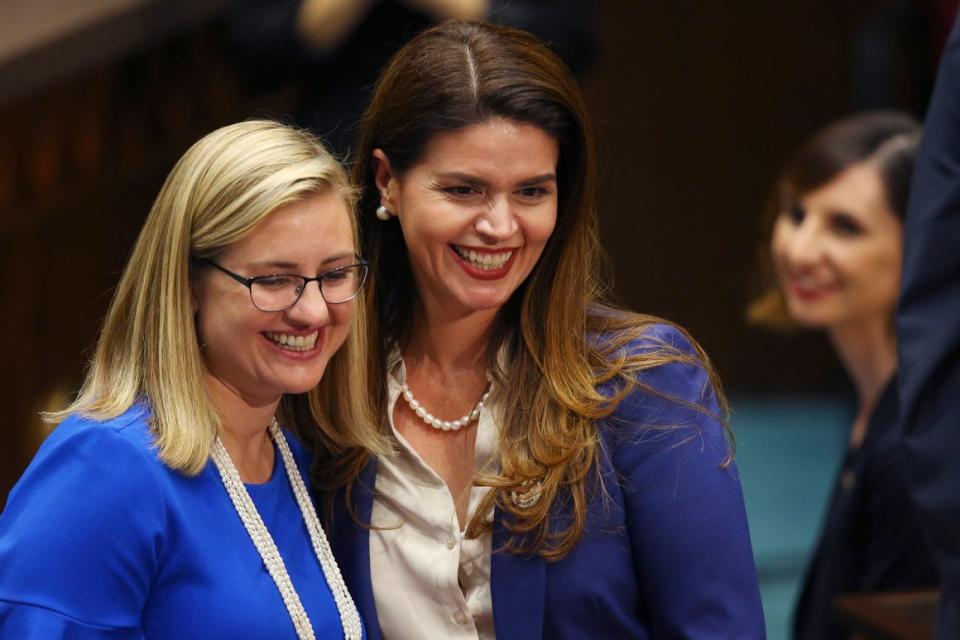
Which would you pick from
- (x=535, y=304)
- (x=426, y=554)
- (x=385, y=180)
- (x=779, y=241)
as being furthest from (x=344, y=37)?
(x=426, y=554)

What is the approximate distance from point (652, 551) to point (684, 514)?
8cm

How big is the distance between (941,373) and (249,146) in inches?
41.3

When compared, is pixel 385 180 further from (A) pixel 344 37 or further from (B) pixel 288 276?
(A) pixel 344 37

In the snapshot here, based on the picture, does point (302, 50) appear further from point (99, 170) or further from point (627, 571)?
point (627, 571)

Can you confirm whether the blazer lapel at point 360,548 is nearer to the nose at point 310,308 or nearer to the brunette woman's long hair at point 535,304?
the brunette woman's long hair at point 535,304

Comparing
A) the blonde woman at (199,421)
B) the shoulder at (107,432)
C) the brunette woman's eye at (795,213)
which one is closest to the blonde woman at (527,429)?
the blonde woman at (199,421)

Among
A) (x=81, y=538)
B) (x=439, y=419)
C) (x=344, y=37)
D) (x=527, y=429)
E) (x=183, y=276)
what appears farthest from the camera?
(x=344, y=37)

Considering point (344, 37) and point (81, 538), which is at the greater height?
point (344, 37)

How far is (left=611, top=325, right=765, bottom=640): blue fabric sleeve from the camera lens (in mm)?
2318

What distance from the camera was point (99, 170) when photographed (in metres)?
4.68

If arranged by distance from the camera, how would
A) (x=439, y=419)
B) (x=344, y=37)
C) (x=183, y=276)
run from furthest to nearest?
(x=344, y=37), (x=439, y=419), (x=183, y=276)

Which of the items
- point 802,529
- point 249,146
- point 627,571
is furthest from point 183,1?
point 802,529

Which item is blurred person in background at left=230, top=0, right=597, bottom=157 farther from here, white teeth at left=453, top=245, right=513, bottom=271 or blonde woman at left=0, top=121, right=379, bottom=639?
blonde woman at left=0, top=121, right=379, bottom=639

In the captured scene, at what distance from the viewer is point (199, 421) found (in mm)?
2180
